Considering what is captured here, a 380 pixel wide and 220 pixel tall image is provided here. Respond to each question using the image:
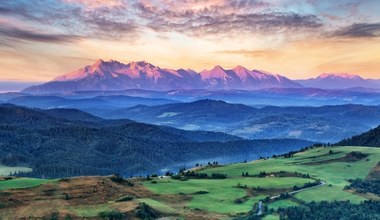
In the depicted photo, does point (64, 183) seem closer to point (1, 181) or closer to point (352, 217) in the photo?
point (1, 181)

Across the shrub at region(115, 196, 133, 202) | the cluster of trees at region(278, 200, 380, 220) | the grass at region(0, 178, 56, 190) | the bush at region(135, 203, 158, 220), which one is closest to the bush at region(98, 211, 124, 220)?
the bush at region(135, 203, 158, 220)

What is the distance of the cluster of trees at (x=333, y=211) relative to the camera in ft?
564

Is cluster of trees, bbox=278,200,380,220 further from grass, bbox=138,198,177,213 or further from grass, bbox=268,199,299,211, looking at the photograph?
grass, bbox=138,198,177,213

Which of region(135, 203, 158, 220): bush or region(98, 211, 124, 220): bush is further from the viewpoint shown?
region(135, 203, 158, 220): bush

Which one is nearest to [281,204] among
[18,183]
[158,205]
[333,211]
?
[333,211]

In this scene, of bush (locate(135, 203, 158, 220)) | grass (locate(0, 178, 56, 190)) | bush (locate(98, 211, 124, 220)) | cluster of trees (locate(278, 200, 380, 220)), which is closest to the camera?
bush (locate(98, 211, 124, 220))

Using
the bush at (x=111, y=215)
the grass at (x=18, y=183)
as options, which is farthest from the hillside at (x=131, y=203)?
the bush at (x=111, y=215)

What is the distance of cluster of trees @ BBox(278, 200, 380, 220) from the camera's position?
564 ft

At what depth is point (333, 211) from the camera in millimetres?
179625

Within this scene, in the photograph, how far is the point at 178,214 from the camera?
160 metres

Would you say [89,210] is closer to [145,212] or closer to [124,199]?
[145,212]

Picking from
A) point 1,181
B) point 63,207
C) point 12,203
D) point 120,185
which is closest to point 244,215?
point 120,185

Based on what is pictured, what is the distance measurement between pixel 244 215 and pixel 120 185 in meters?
52.2

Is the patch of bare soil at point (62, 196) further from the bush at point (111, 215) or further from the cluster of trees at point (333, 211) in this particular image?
the cluster of trees at point (333, 211)
